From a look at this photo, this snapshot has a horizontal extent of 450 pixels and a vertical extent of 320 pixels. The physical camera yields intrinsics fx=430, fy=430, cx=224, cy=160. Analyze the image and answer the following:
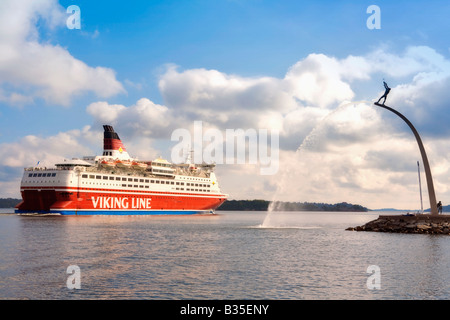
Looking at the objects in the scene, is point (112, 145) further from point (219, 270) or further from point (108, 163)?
point (219, 270)

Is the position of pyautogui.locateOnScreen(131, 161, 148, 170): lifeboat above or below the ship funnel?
below

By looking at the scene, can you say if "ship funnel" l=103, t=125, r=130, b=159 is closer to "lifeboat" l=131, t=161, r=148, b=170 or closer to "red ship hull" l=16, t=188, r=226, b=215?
"lifeboat" l=131, t=161, r=148, b=170

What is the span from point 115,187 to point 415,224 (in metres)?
63.2

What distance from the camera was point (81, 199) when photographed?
8669 centimetres

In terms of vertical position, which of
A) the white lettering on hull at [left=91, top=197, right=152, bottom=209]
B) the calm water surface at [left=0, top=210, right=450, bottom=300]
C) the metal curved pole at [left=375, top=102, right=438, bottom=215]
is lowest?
the calm water surface at [left=0, top=210, right=450, bottom=300]

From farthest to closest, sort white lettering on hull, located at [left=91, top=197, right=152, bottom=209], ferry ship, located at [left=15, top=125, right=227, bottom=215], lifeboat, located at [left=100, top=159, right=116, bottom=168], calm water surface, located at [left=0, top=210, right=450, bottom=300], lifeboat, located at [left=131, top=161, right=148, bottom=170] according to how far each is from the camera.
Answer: lifeboat, located at [left=131, top=161, right=148, bottom=170], lifeboat, located at [left=100, top=159, right=116, bottom=168], white lettering on hull, located at [left=91, top=197, right=152, bottom=209], ferry ship, located at [left=15, top=125, right=227, bottom=215], calm water surface, located at [left=0, top=210, right=450, bottom=300]

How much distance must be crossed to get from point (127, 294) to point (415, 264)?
1834 cm

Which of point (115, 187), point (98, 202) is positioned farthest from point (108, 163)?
point (98, 202)

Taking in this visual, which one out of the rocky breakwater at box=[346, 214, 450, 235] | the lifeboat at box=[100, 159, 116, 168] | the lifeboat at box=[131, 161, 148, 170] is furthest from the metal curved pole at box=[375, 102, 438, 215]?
the lifeboat at box=[131, 161, 148, 170]

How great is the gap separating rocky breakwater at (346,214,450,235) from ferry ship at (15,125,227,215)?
2210 inches

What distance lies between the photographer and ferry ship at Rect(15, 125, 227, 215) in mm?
85750

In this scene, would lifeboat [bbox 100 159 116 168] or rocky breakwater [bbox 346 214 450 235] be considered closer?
rocky breakwater [bbox 346 214 450 235]
